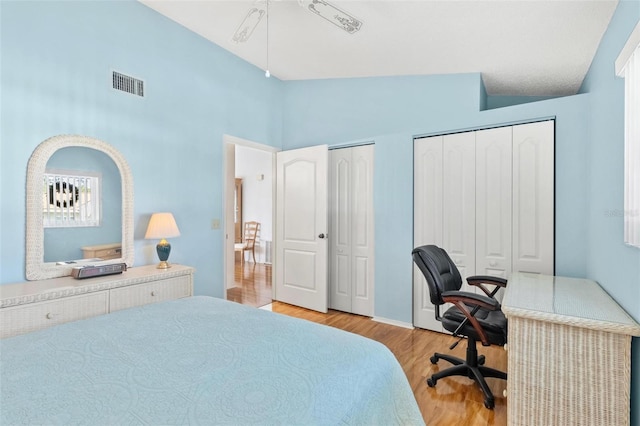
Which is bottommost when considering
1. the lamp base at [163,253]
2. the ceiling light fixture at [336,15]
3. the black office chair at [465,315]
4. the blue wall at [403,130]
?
the black office chair at [465,315]

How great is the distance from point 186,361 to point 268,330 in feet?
1.24

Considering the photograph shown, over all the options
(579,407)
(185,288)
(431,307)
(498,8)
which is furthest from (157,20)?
(579,407)

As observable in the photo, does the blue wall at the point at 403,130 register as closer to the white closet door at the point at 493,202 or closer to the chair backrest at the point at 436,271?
the white closet door at the point at 493,202

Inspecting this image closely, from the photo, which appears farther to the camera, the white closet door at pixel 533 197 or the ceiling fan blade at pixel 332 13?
the white closet door at pixel 533 197

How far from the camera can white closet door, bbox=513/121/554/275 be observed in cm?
269

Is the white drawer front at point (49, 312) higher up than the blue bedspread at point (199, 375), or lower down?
lower down

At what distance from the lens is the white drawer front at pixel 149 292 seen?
87.4 inches

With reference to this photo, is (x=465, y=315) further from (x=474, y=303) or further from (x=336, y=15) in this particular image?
(x=336, y=15)

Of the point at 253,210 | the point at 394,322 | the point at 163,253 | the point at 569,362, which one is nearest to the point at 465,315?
the point at 569,362

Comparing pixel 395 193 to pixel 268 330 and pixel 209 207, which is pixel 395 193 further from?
pixel 268 330

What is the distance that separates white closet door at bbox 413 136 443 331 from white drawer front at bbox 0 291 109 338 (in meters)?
2.80

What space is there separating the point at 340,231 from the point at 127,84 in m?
2.63

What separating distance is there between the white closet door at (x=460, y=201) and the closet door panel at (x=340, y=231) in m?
1.16

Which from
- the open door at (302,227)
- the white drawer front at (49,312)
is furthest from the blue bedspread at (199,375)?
the open door at (302,227)
